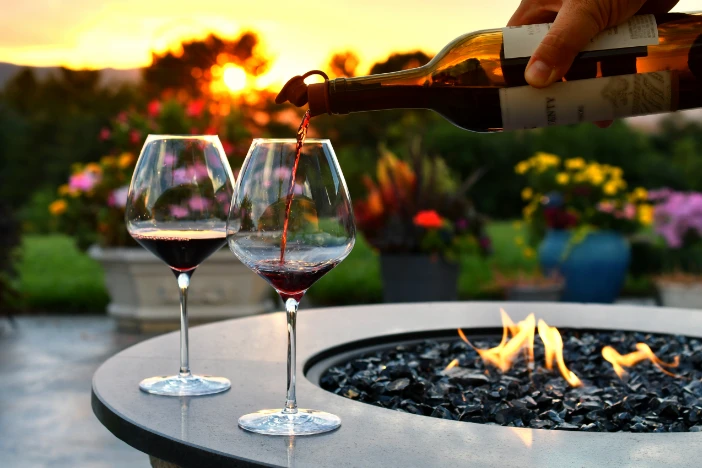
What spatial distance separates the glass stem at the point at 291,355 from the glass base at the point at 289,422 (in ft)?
0.05

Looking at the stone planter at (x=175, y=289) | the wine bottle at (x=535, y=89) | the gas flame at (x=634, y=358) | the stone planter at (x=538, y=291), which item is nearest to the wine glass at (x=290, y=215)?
the wine bottle at (x=535, y=89)

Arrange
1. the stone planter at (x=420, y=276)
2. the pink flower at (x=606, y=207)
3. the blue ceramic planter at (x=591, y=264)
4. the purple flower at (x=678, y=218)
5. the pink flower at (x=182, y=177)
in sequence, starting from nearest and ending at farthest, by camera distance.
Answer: the pink flower at (x=182, y=177), the stone planter at (x=420, y=276), the blue ceramic planter at (x=591, y=264), the pink flower at (x=606, y=207), the purple flower at (x=678, y=218)

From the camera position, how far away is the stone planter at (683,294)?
7.23m

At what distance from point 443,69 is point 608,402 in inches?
32.4

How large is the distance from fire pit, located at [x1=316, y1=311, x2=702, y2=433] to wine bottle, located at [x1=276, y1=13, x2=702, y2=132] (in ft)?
1.95

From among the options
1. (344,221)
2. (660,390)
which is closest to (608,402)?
(660,390)

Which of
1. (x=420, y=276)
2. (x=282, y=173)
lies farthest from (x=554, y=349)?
(x=420, y=276)

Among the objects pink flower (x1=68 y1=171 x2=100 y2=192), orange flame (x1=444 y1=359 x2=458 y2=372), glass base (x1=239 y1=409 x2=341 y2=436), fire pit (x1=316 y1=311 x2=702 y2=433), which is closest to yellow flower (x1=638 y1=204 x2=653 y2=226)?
pink flower (x1=68 y1=171 x2=100 y2=192)

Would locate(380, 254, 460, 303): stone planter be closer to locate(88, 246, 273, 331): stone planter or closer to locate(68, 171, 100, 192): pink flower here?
locate(88, 246, 273, 331): stone planter

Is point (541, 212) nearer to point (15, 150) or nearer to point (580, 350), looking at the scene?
point (580, 350)

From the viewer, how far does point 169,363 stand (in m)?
1.89

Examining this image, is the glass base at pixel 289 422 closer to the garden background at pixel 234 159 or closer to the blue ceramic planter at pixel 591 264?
the garden background at pixel 234 159

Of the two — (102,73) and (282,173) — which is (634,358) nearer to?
(282,173)

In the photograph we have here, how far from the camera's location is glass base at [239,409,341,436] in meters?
1.39
